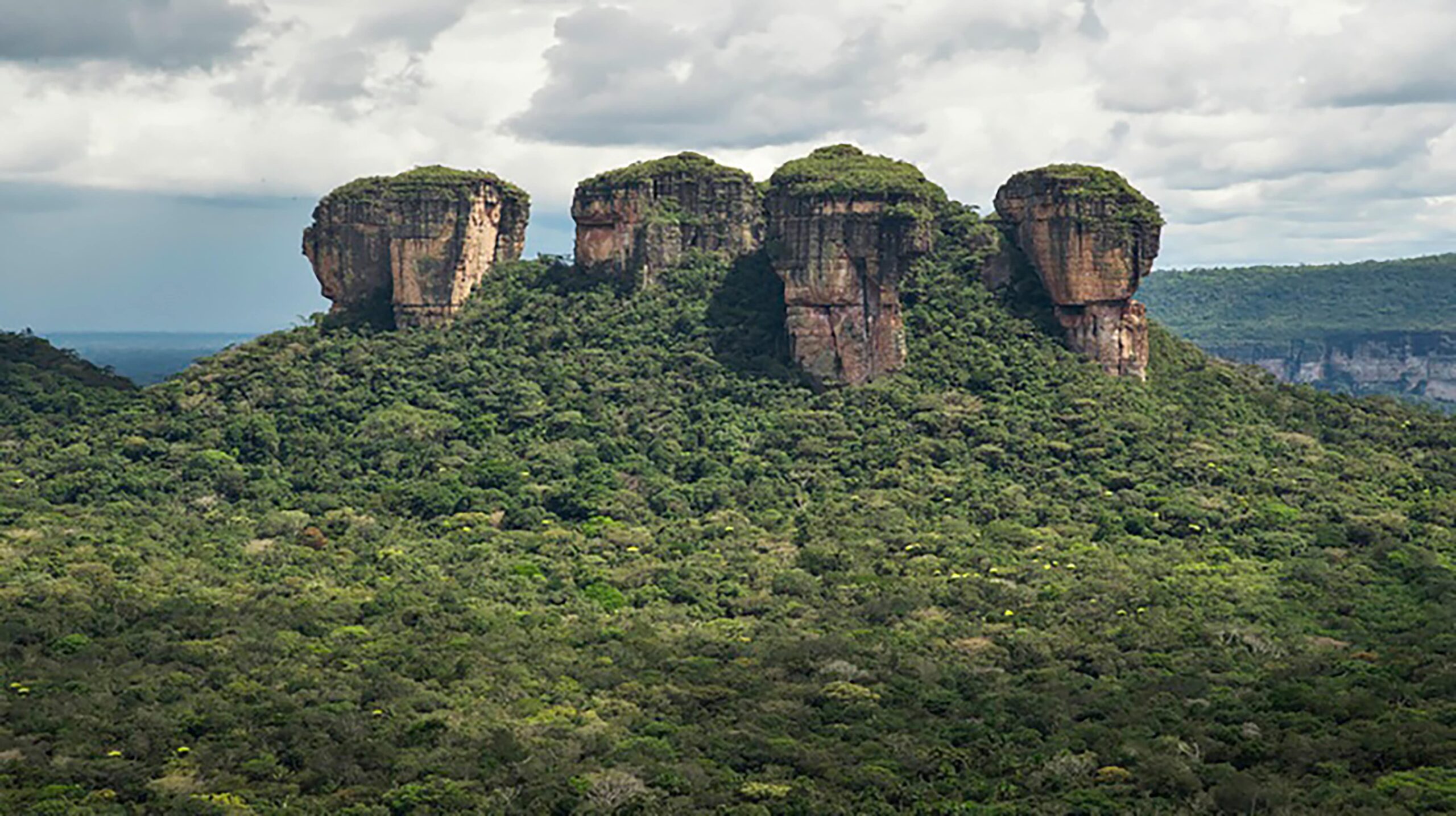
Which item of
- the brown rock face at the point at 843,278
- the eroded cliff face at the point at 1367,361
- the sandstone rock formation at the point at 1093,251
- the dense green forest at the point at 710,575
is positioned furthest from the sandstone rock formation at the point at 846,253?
the eroded cliff face at the point at 1367,361

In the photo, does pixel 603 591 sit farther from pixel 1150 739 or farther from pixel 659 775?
pixel 1150 739

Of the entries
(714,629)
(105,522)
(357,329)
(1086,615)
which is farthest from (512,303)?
(1086,615)

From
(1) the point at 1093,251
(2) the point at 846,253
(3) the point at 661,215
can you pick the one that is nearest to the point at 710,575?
(2) the point at 846,253

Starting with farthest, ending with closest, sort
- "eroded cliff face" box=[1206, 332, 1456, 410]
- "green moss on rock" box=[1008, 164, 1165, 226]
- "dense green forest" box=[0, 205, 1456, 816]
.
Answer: "eroded cliff face" box=[1206, 332, 1456, 410]
"green moss on rock" box=[1008, 164, 1165, 226]
"dense green forest" box=[0, 205, 1456, 816]

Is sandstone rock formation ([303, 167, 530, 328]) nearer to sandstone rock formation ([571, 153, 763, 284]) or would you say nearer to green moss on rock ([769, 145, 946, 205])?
sandstone rock formation ([571, 153, 763, 284])

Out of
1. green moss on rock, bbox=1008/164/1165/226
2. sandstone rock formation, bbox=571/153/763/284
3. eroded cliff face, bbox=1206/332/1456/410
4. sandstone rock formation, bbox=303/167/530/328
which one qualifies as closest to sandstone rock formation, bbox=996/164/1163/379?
green moss on rock, bbox=1008/164/1165/226

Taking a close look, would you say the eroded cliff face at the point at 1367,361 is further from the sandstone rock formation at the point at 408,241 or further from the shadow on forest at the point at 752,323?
the sandstone rock formation at the point at 408,241
